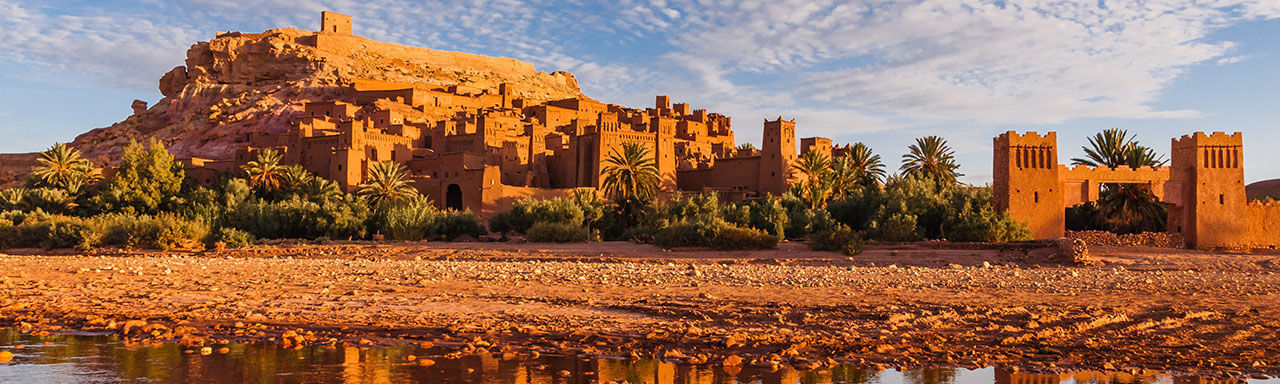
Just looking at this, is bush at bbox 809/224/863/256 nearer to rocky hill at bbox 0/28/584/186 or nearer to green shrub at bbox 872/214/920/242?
green shrub at bbox 872/214/920/242

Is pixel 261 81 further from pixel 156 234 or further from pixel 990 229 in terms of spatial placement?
pixel 990 229

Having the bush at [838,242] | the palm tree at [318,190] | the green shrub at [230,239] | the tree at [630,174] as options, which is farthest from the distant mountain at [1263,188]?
the green shrub at [230,239]

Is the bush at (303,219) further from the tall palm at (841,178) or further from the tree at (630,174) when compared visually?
the tall palm at (841,178)

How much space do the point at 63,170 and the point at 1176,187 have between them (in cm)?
4487

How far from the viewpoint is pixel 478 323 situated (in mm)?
11641

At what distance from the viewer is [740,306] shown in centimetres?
1298

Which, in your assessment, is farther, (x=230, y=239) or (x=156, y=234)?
(x=230, y=239)

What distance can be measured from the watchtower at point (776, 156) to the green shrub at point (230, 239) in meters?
21.7

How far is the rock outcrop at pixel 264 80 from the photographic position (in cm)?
5734

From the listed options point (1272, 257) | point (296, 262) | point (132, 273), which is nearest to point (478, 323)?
point (132, 273)

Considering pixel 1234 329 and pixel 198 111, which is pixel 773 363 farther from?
pixel 198 111

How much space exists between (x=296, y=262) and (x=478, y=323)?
12.8 metres

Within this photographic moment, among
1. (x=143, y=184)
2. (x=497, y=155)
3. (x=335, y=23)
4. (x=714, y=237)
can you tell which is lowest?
(x=714, y=237)

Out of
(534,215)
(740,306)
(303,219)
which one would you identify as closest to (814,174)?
(534,215)
